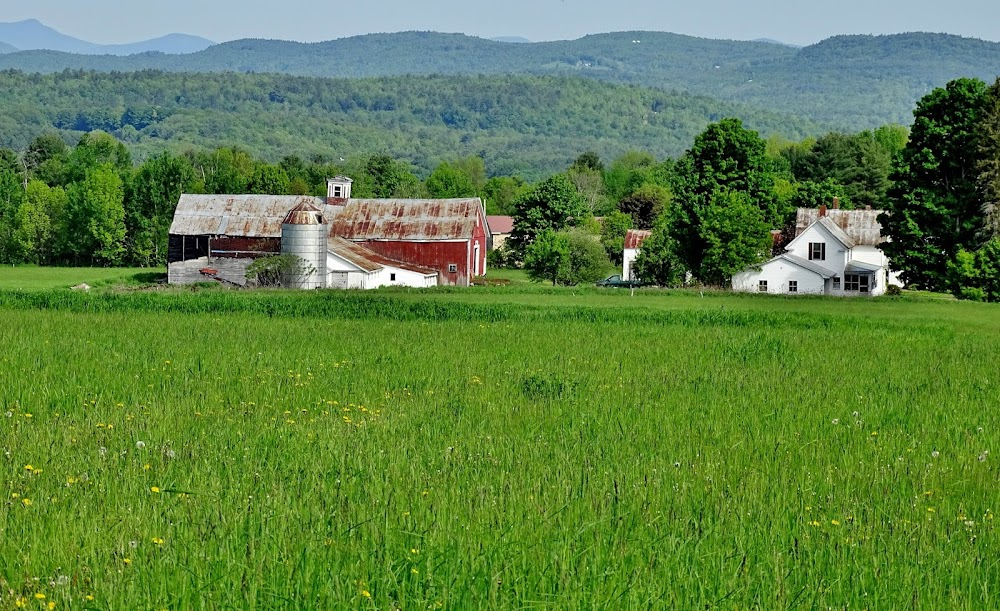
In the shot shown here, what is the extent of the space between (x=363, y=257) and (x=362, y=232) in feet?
23.0

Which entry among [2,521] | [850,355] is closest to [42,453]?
[2,521]

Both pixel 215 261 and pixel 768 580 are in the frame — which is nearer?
pixel 768 580

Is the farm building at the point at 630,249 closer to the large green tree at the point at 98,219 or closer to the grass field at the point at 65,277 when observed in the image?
the grass field at the point at 65,277

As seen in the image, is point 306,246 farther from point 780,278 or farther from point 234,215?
point 780,278

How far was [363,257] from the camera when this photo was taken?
Result: 6675 centimetres

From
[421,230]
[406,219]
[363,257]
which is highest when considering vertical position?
[406,219]

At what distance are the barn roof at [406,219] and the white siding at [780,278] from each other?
1826 centimetres

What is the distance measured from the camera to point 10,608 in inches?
255

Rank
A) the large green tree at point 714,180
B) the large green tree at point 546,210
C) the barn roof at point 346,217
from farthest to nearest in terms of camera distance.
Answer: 1. the large green tree at point 546,210
2. the barn roof at point 346,217
3. the large green tree at point 714,180

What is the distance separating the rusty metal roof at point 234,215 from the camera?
73062mm

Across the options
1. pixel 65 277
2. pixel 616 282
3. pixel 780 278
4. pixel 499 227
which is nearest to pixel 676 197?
pixel 780 278

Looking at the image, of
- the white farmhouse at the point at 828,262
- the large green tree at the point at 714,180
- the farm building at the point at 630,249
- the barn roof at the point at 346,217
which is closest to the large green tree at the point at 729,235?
the large green tree at the point at 714,180

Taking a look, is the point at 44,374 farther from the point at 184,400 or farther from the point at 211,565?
the point at 211,565

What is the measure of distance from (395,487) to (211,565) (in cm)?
240
